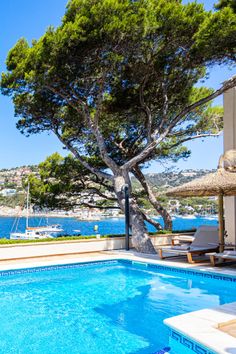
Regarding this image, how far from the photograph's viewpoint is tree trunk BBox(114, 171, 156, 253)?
40.9 ft

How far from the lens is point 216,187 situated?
9.88 meters

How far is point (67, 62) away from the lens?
12.0 meters

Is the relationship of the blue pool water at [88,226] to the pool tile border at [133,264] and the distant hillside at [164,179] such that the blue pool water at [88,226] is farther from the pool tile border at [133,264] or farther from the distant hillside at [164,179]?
the pool tile border at [133,264]

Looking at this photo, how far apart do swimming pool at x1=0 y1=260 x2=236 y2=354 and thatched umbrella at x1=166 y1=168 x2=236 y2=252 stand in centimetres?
232

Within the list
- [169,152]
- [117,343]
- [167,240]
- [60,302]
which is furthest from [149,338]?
[169,152]

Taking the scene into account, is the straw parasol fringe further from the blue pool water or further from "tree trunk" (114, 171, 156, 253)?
the blue pool water

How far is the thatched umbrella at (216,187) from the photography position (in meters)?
9.83

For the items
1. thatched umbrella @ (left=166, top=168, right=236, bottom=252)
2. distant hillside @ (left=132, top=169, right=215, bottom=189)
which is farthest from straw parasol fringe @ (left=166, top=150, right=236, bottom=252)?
distant hillside @ (left=132, top=169, right=215, bottom=189)

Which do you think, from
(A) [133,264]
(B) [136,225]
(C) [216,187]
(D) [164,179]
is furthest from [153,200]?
(C) [216,187]

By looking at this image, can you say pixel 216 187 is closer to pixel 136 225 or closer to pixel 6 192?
pixel 136 225

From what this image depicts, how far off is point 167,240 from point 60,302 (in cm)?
811

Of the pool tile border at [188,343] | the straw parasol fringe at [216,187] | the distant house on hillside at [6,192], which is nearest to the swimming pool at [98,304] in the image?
the pool tile border at [188,343]

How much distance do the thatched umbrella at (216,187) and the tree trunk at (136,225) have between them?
2018mm

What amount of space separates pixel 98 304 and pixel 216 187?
4.91 metres
